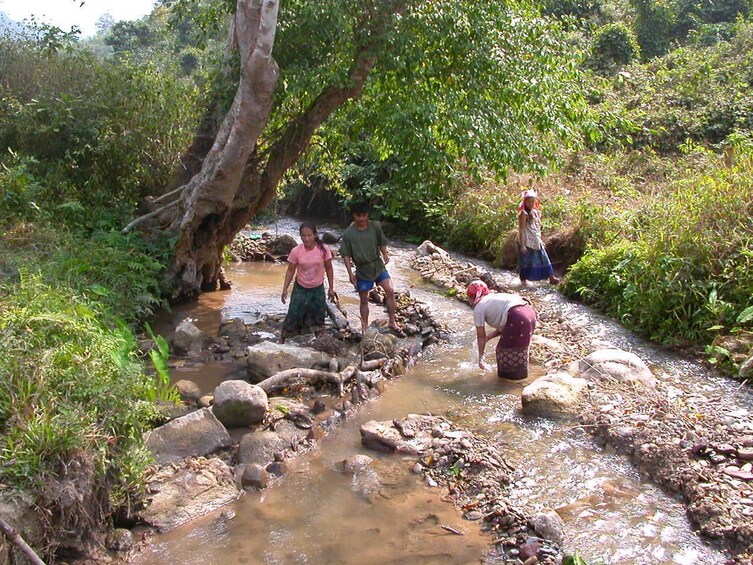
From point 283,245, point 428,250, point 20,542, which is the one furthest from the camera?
point 283,245

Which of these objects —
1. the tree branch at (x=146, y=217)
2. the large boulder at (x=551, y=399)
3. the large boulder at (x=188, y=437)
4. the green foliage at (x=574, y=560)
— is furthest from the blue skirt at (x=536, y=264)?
the green foliage at (x=574, y=560)

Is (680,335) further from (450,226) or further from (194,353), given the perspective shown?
(450,226)

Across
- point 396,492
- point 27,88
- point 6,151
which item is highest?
point 27,88

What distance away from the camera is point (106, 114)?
37.7ft

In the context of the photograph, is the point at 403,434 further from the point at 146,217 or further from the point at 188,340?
the point at 146,217

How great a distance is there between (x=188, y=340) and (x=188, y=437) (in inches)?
121

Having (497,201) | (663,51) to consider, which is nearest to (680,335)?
(497,201)

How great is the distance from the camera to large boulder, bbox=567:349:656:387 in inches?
267

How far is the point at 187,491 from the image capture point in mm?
4879

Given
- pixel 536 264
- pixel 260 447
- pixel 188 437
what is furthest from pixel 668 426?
pixel 536 264

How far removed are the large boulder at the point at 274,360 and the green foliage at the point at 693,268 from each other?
15.0 feet

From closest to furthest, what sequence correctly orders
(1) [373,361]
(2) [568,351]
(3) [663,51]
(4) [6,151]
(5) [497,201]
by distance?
Result: (1) [373,361] → (2) [568,351] → (4) [6,151] → (5) [497,201] → (3) [663,51]

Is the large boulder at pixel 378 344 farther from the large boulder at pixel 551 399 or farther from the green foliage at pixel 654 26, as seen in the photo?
the green foliage at pixel 654 26

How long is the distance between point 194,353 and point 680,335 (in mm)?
6185
